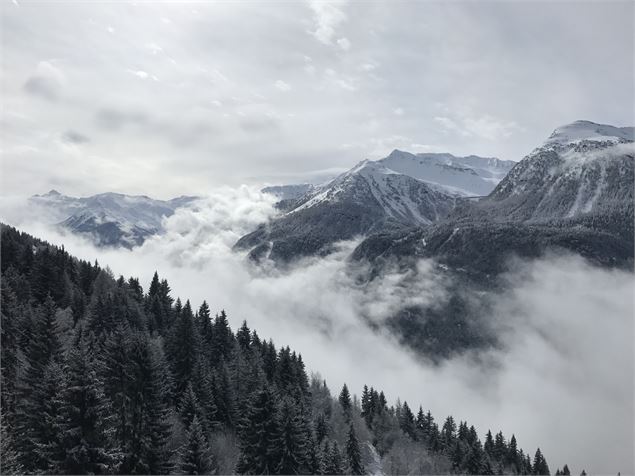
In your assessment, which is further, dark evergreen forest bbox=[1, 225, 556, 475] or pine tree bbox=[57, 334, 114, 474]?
dark evergreen forest bbox=[1, 225, 556, 475]

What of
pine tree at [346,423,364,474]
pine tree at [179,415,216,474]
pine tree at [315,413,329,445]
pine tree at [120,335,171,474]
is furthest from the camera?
pine tree at [315,413,329,445]

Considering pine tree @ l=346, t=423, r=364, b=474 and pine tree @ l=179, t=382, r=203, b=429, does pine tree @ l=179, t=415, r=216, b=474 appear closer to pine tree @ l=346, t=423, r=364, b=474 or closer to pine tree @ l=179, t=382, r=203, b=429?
pine tree @ l=179, t=382, r=203, b=429

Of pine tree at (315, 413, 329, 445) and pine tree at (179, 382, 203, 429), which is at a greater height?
pine tree at (179, 382, 203, 429)

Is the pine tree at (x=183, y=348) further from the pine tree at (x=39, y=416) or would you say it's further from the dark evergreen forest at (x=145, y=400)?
the pine tree at (x=39, y=416)

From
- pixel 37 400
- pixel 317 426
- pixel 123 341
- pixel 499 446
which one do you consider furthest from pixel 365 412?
pixel 37 400

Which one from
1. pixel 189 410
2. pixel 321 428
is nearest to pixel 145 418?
pixel 189 410

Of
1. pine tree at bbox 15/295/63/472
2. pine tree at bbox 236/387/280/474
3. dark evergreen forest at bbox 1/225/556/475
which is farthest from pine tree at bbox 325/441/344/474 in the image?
pine tree at bbox 15/295/63/472

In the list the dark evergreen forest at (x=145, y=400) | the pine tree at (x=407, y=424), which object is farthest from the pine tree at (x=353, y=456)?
the pine tree at (x=407, y=424)

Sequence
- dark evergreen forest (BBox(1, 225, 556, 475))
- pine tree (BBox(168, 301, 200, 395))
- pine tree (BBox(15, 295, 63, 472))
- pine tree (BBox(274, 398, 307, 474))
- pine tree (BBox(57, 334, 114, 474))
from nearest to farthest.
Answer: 1. pine tree (BBox(57, 334, 114, 474))
2. pine tree (BBox(15, 295, 63, 472))
3. dark evergreen forest (BBox(1, 225, 556, 475))
4. pine tree (BBox(274, 398, 307, 474))
5. pine tree (BBox(168, 301, 200, 395))

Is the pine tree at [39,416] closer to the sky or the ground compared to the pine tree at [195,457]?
closer to the sky
